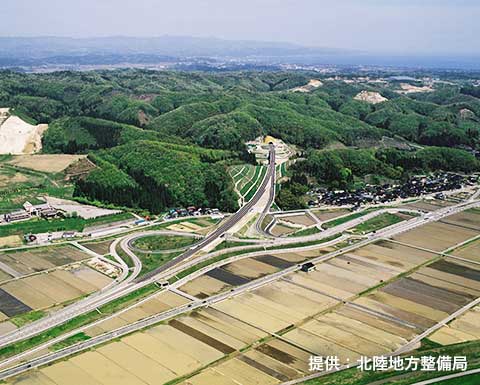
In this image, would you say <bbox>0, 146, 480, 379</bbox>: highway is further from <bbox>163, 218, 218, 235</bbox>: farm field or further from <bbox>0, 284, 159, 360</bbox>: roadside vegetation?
<bbox>163, 218, 218, 235</bbox>: farm field

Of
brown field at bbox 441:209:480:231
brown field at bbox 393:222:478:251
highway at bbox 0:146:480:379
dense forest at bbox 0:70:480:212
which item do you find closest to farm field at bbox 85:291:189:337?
highway at bbox 0:146:480:379

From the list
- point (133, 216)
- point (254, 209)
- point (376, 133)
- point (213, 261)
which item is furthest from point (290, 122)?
point (213, 261)

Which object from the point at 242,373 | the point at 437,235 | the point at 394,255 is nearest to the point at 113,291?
the point at 242,373

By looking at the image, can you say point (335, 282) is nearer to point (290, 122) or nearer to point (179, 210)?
point (179, 210)

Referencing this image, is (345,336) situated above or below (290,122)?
below

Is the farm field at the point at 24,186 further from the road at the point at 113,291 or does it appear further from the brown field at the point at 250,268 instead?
the brown field at the point at 250,268

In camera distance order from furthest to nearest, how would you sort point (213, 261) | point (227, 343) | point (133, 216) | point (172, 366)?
point (133, 216) → point (213, 261) → point (227, 343) → point (172, 366)
